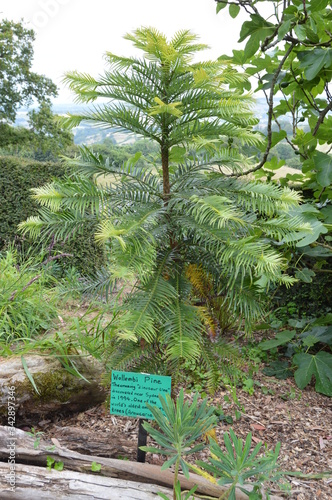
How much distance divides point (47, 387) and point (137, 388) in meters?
0.91

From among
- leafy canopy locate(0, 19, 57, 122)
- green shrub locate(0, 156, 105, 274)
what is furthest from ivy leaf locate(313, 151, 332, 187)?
leafy canopy locate(0, 19, 57, 122)

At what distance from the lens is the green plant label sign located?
163 centimetres

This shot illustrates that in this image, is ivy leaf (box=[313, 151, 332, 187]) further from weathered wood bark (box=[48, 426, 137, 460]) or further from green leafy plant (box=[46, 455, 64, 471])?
green leafy plant (box=[46, 455, 64, 471])

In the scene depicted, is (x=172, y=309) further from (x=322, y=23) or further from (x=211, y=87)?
(x=322, y=23)

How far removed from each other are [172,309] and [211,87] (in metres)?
0.77

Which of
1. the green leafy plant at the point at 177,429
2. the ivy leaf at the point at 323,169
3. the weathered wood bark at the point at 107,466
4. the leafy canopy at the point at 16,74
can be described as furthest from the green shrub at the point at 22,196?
the leafy canopy at the point at 16,74

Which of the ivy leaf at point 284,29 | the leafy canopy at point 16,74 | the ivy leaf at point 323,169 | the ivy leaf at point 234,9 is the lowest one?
the ivy leaf at point 323,169

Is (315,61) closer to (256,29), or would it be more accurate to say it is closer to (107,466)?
(256,29)

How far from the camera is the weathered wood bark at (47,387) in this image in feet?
7.56

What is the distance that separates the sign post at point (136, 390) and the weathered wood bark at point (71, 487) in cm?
26

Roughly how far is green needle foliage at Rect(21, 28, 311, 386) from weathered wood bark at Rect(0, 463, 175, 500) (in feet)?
1.60

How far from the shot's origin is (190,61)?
1.46m

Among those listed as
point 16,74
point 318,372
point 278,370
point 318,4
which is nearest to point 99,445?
point 318,372

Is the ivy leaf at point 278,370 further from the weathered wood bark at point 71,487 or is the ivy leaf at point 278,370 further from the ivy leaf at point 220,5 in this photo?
the ivy leaf at point 220,5
